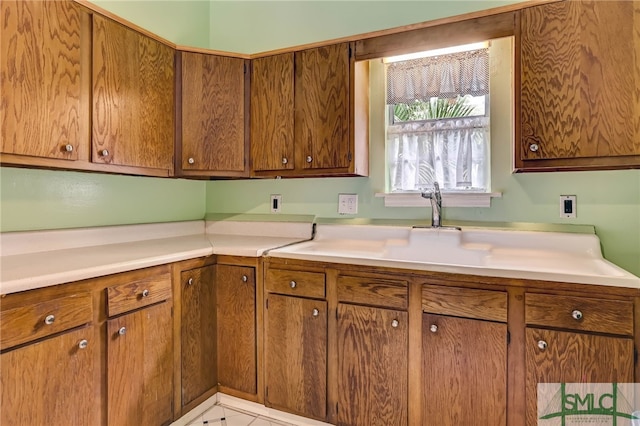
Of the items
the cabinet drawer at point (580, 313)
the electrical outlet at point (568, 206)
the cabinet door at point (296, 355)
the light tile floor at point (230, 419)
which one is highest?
the electrical outlet at point (568, 206)

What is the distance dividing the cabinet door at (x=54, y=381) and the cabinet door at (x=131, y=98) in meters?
0.83

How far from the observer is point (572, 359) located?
1.29m

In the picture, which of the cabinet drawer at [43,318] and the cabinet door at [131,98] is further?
the cabinet door at [131,98]

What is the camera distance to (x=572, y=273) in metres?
1.28


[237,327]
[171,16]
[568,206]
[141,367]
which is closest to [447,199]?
[568,206]

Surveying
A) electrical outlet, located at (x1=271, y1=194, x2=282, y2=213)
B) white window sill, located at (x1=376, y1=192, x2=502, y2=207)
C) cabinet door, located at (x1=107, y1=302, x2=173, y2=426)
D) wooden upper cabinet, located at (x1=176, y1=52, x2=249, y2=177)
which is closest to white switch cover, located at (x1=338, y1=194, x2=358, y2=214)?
white window sill, located at (x1=376, y1=192, x2=502, y2=207)

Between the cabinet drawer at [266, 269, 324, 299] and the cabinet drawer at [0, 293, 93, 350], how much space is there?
79 cm

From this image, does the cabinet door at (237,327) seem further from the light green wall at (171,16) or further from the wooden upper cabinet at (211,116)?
the light green wall at (171,16)

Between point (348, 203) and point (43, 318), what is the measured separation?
1.61 metres

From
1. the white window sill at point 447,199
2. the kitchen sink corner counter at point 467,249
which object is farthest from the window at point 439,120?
the kitchen sink corner counter at point 467,249

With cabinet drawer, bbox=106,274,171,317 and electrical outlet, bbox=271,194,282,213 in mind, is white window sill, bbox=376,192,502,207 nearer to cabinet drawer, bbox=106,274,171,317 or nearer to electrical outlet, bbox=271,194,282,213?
electrical outlet, bbox=271,194,282,213

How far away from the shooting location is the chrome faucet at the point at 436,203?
1921mm

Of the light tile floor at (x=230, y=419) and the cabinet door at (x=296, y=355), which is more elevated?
the cabinet door at (x=296, y=355)

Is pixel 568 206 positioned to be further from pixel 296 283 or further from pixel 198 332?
pixel 198 332
